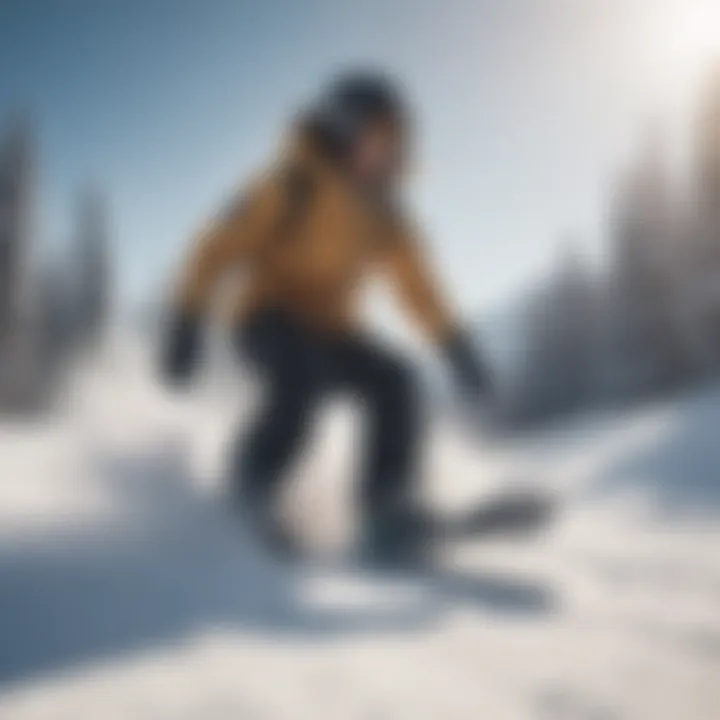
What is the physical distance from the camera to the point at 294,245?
0.87 m

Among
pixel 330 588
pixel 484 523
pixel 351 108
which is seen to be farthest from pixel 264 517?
pixel 351 108

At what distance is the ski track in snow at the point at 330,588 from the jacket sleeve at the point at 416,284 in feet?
0.43

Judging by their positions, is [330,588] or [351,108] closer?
[330,588]

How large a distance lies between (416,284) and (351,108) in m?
0.22

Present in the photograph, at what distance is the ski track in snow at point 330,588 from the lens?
0.60 meters

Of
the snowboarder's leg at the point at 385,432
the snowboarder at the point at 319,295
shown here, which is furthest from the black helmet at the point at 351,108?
the snowboarder's leg at the point at 385,432

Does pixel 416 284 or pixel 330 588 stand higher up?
pixel 416 284

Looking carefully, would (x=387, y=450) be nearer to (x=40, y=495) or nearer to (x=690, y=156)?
(x=40, y=495)

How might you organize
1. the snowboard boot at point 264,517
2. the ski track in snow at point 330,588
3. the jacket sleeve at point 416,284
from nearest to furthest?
the ski track in snow at point 330,588 < the snowboard boot at point 264,517 < the jacket sleeve at point 416,284

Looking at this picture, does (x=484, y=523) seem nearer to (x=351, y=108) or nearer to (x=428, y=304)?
(x=428, y=304)

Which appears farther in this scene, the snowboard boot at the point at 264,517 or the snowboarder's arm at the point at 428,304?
the snowboarder's arm at the point at 428,304

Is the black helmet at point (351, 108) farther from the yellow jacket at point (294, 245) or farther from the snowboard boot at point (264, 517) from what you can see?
the snowboard boot at point (264, 517)

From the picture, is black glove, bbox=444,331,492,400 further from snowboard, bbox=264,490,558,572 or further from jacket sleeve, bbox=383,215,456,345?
snowboard, bbox=264,490,558,572

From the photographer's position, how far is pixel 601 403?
41.2 inches
